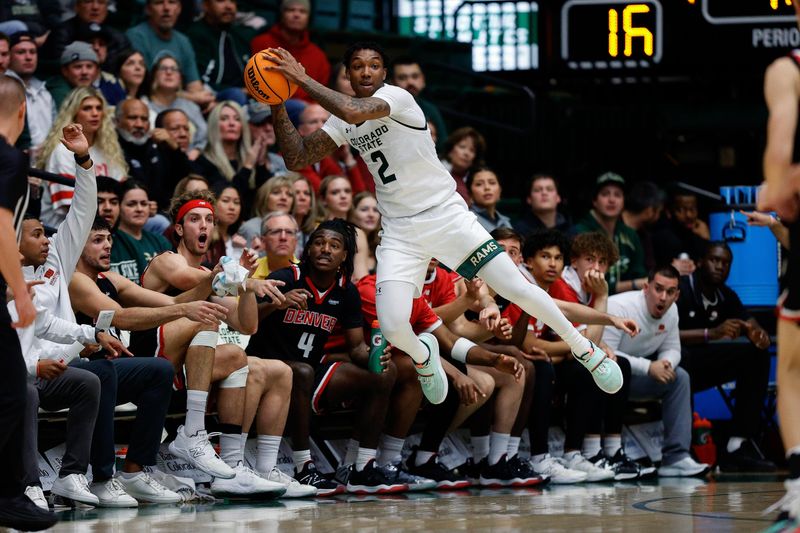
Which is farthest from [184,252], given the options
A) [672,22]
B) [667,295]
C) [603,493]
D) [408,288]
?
[672,22]

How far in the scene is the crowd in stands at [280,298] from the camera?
7824mm

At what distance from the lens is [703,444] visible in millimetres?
11328

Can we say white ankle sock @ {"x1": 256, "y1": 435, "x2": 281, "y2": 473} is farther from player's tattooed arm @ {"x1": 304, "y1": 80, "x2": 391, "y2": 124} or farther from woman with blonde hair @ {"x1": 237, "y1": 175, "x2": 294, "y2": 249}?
player's tattooed arm @ {"x1": 304, "y1": 80, "x2": 391, "y2": 124}

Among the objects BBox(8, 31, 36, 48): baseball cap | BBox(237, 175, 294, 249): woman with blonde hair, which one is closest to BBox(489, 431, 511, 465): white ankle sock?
BBox(237, 175, 294, 249): woman with blonde hair

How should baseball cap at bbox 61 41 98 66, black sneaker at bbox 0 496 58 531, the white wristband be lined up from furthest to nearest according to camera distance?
1. baseball cap at bbox 61 41 98 66
2. the white wristband
3. black sneaker at bbox 0 496 58 531

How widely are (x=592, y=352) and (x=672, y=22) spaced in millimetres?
4696

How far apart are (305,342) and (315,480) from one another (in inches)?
35.1

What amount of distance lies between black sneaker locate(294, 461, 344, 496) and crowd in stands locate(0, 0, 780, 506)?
10mm

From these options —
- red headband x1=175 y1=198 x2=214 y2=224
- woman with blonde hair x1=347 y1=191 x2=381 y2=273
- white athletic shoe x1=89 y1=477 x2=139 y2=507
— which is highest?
red headband x1=175 y1=198 x2=214 y2=224

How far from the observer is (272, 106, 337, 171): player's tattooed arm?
25.8 ft

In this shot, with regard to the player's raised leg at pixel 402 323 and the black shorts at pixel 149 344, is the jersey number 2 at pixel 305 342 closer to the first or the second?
the black shorts at pixel 149 344

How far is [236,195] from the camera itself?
32.7 ft

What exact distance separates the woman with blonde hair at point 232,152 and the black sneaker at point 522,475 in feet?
10.0

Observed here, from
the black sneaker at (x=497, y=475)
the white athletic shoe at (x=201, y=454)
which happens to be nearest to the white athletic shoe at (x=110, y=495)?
the white athletic shoe at (x=201, y=454)
